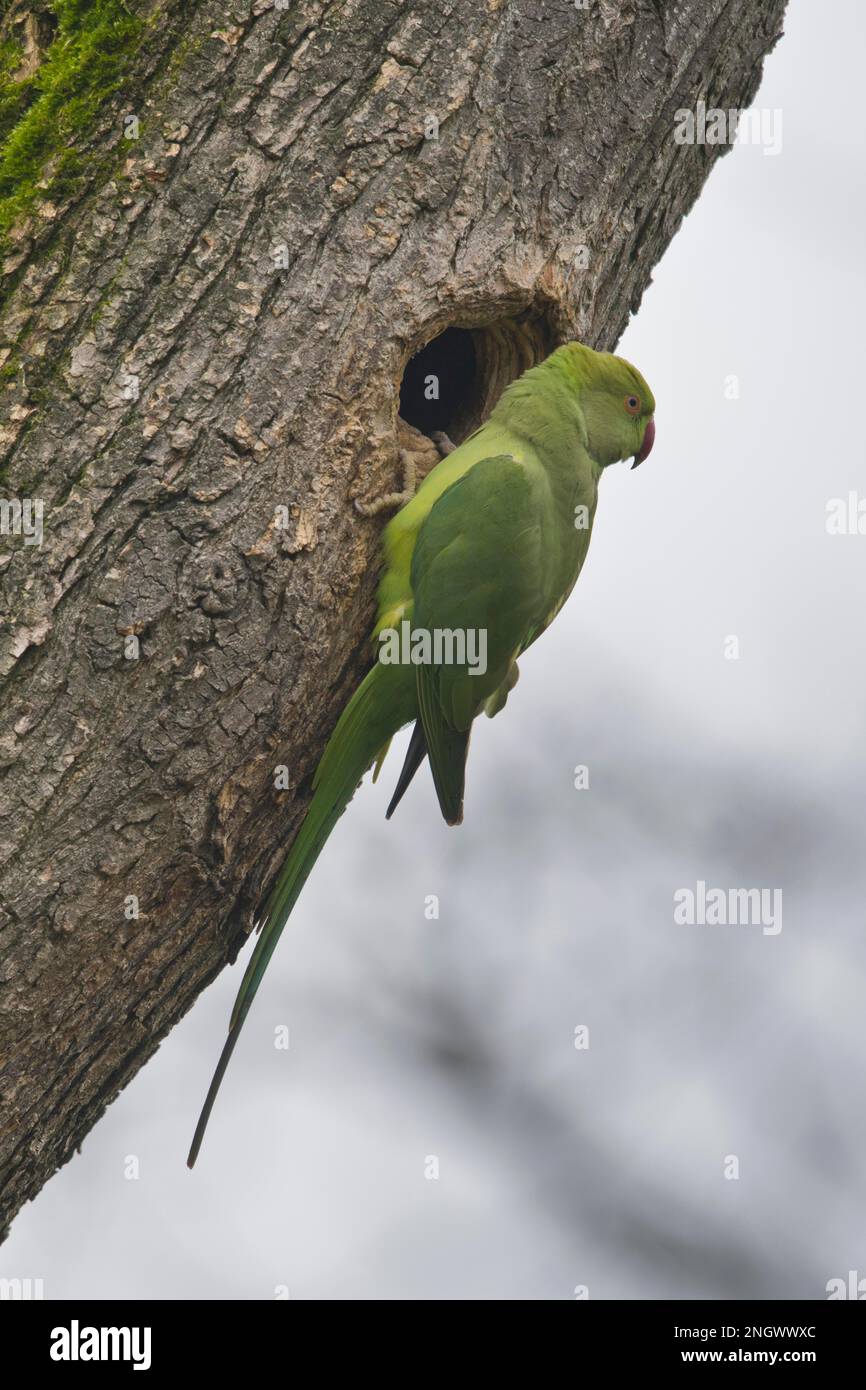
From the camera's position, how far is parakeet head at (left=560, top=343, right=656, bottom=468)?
321 centimetres

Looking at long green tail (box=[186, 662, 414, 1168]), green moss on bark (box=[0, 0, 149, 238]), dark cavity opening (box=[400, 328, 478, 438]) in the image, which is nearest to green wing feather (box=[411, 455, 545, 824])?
long green tail (box=[186, 662, 414, 1168])

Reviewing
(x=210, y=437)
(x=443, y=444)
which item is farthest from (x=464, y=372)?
(x=210, y=437)

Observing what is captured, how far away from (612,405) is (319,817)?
4.78ft

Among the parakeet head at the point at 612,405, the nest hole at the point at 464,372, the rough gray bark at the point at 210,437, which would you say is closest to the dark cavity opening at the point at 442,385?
the nest hole at the point at 464,372

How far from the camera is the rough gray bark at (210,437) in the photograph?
222 centimetres

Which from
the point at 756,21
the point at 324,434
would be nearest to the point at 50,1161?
the point at 324,434

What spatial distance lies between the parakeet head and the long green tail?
1.00 metres

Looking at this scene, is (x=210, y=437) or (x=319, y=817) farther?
(x=319, y=817)

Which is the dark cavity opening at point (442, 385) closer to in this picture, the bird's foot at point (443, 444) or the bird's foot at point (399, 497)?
the bird's foot at point (443, 444)

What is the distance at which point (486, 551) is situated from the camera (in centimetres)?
Result: 296

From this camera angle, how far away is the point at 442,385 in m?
3.51

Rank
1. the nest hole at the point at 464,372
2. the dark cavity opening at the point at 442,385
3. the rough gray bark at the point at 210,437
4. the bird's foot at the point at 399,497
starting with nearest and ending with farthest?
the rough gray bark at the point at 210,437 < the bird's foot at the point at 399,497 < the nest hole at the point at 464,372 < the dark cavity opening at the point at 442,385

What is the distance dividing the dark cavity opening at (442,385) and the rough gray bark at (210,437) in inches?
26.1

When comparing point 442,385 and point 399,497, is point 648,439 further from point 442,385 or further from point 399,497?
point 399,497
